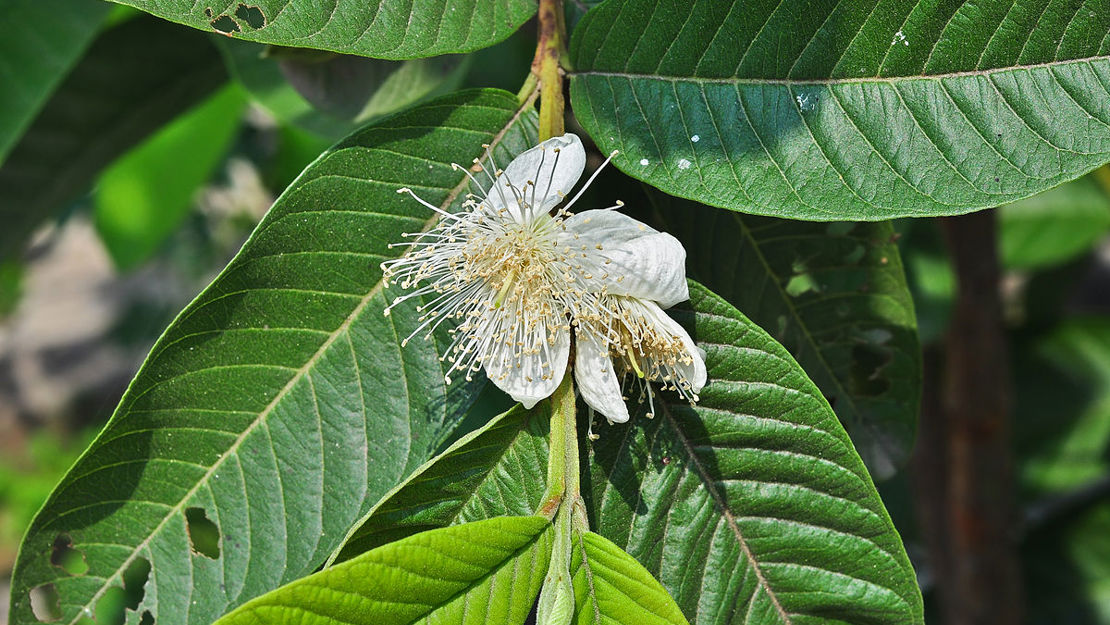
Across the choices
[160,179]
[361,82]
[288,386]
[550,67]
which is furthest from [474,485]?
[160,179]

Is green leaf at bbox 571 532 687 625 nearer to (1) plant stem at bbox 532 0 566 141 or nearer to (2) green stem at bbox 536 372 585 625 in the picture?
(2) green stem at bbox 536 372 585 625

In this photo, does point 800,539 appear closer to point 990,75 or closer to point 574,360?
point 574,360

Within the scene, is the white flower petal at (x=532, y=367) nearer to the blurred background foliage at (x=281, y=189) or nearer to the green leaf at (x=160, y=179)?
the blurred background foliage at (x=281, y=189)

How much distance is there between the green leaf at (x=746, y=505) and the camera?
0.76 meters

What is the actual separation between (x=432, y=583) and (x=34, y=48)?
958 millimetres

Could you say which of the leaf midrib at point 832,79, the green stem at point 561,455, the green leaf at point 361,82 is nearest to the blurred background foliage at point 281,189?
the green leaf at point 361,82

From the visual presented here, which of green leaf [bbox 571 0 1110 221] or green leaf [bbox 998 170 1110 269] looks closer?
green leaf [bbox 571 0 1110 221]

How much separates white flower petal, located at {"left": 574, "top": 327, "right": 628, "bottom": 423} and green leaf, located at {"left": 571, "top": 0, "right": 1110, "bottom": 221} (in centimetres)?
14

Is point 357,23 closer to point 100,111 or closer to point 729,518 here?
point 729,518

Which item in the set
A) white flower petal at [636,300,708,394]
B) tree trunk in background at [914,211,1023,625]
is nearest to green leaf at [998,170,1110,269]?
tree trunk in background at [914,211,1023,625]

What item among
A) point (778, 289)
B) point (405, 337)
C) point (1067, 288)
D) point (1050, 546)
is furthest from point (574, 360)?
point (1067, 288)

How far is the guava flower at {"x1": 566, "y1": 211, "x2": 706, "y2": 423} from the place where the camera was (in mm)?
754

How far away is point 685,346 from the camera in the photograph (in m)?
0.76

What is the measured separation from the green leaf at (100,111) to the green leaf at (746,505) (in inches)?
47.3
